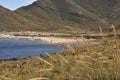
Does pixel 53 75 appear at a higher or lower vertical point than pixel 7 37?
higher

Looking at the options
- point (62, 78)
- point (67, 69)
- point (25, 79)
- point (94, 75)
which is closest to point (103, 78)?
point (94, 75)

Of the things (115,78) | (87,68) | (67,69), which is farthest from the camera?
(67,69)

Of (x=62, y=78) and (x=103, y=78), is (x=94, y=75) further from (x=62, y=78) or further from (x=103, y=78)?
(x=62, y=78)

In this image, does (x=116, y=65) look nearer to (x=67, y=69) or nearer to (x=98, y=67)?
(x=98, y=67)

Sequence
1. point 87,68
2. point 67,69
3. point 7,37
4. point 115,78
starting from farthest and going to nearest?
point 7,37 → point 67,69 → point 87,68 → point 115,78

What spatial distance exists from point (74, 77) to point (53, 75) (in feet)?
3.56

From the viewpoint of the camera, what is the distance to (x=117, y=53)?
606cm

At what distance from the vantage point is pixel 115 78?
18.4ft

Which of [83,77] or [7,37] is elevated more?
[83,77]

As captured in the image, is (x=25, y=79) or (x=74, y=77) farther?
(x=25, y=79)

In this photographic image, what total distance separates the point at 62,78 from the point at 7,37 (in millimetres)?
175370

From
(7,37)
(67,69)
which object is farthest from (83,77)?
(7,37)

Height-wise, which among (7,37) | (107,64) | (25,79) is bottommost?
(7,37)

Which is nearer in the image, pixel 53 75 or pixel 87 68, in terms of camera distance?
pixel 87 68
